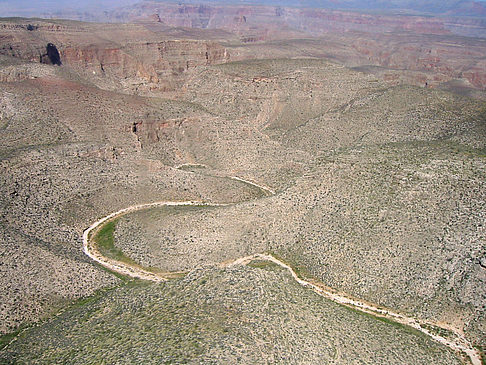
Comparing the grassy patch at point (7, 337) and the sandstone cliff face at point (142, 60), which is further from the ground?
the sandstone cliff face at point (142, 60)

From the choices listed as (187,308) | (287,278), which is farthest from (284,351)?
(287,278)

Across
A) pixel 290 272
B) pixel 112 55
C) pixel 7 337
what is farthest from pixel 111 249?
pixel 112 55

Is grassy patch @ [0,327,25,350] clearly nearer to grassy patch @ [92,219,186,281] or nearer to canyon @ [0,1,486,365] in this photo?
canyon @ [0,1,486,365]

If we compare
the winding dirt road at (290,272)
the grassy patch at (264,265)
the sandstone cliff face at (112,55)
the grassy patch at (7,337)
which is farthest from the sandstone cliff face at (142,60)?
the grassy patch at (7,337)

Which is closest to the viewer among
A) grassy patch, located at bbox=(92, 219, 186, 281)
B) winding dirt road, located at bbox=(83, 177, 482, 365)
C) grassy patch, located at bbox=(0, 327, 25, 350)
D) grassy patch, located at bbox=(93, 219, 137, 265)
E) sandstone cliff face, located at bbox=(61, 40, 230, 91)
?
grassy patch, located at bbox=(0, 327, 25, 350)

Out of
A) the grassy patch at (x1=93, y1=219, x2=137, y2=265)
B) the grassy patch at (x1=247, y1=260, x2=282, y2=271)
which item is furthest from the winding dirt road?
the grassy patch at (x1=247, y1=260, x2=282, y2=271)

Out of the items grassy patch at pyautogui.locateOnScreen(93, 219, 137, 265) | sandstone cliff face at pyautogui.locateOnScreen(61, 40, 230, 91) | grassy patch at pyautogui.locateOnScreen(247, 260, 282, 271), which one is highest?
sandstone cliff face at pyautogui.locateOnScreen(61, 40, 230, 91)

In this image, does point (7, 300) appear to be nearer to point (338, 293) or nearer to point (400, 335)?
point (338, 293)

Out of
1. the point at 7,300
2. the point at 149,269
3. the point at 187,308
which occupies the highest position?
the point at 187,308

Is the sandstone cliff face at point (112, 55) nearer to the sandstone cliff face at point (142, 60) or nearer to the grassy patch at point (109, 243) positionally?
the sandstone cliff face at point (142, 60)
